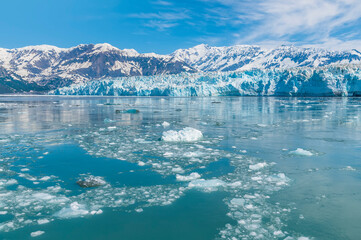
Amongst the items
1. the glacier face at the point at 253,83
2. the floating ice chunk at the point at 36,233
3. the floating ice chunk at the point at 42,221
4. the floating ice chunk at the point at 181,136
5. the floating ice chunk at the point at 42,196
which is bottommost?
the floating ice chunk at the point at 36,233

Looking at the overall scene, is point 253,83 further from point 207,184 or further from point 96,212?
point 96,212

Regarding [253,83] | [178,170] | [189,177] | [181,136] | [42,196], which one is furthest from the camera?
[253,83]

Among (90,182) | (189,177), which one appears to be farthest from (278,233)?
(90,182)

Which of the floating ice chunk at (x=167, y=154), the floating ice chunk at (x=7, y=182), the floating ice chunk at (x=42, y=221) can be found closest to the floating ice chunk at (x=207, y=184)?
the floating ice chunk at (x=167, y=154)

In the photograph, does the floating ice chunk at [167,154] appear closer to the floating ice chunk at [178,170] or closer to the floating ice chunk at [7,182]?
the floating ice chunk at [178,170]

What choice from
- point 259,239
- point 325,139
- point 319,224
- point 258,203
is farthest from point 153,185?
point 325,139

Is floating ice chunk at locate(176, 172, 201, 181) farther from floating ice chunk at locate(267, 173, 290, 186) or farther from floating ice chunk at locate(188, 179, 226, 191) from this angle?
floating ice chunk at locate(267, 173, 290, 186)

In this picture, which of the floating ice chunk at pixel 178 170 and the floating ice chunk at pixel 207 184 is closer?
the floating ice chunk at pixel 207 184
